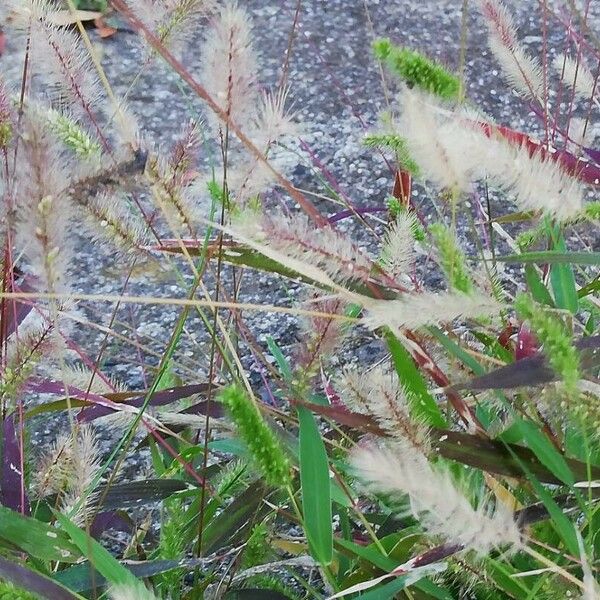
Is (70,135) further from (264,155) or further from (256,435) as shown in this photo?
(256,435)

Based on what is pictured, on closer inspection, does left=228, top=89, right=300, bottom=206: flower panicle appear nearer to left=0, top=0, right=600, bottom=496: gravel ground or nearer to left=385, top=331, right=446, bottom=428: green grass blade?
left=385, top=331, right=446, bottom=428: green grass blade

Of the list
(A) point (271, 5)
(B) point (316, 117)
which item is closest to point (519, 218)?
(B) point (316, 117)

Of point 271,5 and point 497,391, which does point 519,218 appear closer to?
point 497,391

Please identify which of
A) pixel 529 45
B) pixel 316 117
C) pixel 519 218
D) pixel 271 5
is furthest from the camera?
pixel 271 5

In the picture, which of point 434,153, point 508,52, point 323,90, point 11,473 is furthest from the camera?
point 323,90

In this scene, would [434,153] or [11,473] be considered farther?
[11,473]

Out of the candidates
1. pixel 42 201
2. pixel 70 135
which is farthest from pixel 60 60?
pixel 42 201
